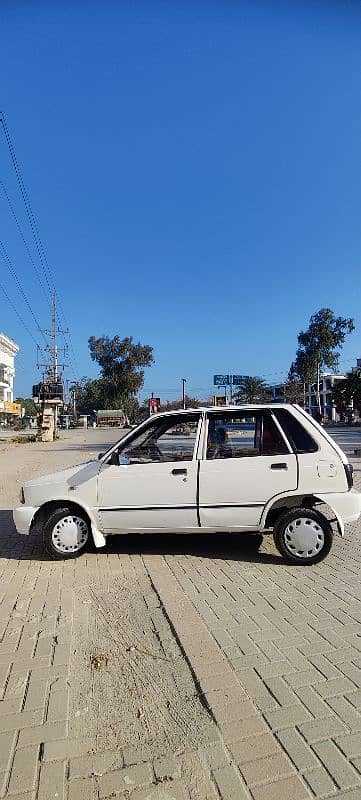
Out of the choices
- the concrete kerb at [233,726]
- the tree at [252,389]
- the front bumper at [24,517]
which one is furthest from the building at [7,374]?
the concrete kerb at [233,726]

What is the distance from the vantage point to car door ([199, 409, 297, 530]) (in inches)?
195

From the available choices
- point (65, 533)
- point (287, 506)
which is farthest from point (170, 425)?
point (65, 533)

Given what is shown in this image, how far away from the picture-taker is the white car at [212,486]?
195 inches

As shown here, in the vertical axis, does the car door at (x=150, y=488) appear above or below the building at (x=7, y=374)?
below

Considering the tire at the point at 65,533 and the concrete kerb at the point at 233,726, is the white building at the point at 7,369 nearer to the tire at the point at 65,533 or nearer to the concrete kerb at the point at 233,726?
the tire at the point at 65,533

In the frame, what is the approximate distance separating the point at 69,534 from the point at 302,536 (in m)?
2.50

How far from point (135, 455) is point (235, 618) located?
2.09 meters

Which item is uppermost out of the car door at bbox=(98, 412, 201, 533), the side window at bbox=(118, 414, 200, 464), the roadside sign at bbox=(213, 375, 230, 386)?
the roadside sign at bbox=(213, 375, 230, 386)

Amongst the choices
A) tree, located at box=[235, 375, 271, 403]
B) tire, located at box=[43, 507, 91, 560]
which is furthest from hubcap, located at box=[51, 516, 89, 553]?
tree, located at box=[235, 375, 271, 403]

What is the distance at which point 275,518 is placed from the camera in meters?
5.24

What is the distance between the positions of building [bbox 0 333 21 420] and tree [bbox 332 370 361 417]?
2126 inches

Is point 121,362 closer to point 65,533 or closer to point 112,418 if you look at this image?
point 112,418

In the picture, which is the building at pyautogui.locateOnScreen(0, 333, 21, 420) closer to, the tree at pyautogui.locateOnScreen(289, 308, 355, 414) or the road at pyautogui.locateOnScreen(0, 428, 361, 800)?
the tree at pyautogui.locateOnScreen(289, 308, 355, 414)

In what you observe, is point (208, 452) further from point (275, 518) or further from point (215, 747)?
point (215, 747)
